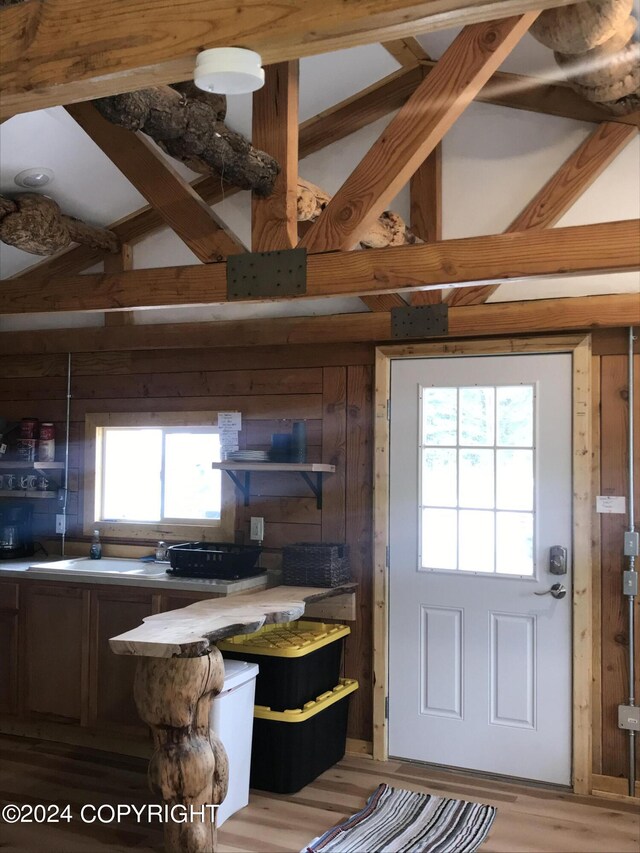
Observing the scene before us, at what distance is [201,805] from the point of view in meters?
2.91

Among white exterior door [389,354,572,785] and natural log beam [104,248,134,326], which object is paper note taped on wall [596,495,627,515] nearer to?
white exterior door [389,354,572,785]

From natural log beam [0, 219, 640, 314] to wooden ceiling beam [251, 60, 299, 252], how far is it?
7.5 inches

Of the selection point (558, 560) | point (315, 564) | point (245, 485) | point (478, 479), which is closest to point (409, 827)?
point (315, 564)

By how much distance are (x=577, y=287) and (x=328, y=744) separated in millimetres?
2439

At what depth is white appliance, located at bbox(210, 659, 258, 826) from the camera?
329 cm

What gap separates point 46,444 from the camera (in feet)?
16.0

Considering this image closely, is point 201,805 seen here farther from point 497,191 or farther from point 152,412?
point 497,191

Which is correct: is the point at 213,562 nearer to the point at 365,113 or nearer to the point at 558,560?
the point at 558,560

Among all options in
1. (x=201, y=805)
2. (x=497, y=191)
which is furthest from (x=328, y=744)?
(x=497, y=191)

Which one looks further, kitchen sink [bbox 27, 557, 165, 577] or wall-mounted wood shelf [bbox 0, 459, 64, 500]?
wall-mounted wood shelf [bbox 0, 459, 64, 500]

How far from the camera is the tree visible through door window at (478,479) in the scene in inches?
157

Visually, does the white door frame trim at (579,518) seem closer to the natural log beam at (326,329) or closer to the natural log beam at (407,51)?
the natural log beam at (326,329)

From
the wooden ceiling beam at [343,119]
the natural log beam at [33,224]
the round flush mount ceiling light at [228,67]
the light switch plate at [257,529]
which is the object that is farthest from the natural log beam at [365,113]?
the round flush mount ceiling light at [228,67]

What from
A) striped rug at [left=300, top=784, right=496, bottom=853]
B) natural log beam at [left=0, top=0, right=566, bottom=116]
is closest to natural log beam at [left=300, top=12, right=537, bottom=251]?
natural log beam at [left=0, top=0, right=566, bottom=116]
